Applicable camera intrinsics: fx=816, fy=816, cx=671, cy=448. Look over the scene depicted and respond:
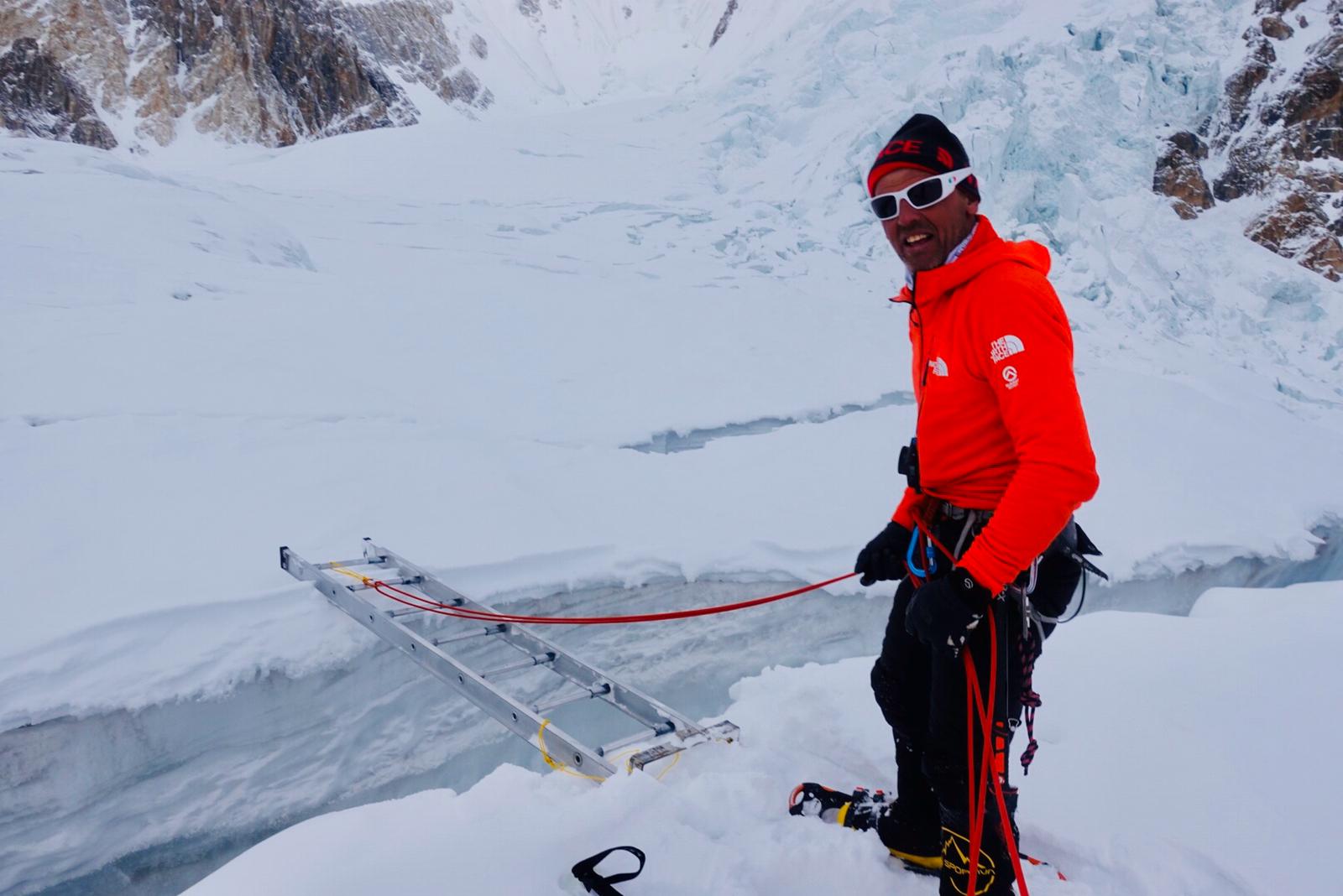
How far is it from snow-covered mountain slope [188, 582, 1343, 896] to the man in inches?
15.8

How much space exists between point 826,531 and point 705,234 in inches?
298

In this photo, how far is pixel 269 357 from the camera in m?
4.26

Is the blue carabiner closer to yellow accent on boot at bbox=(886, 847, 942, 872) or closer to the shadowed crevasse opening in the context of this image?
yellow accent on boot at bbox=(886, 847, 942, 872)

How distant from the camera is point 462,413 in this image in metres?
4.32

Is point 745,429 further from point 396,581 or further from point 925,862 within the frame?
point 925,862

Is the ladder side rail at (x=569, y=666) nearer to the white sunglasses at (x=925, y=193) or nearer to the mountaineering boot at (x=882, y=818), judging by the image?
the mountaineering boot at (x=882, y=818)

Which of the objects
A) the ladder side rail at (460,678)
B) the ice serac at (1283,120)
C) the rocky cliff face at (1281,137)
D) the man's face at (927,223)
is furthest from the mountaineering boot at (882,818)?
the ice serac at (1283,120)

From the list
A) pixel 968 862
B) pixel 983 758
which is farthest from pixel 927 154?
pixel 968 862

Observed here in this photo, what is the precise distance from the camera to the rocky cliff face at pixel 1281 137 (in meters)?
17.0

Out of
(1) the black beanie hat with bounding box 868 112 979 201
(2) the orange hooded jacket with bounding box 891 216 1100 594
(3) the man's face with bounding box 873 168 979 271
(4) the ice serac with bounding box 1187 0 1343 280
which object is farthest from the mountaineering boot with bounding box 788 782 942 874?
(4) the ice serac with bounding box 1187 0 1343 280

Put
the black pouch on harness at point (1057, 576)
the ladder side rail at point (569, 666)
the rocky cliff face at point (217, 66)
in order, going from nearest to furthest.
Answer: the black pouch on harness at point (1057, 576), the ladder side rail at point (569, 666), the rocky cliff face at point (217, 66)

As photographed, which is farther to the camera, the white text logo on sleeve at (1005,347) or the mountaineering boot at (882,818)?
the mountaineering boot at (882,818)

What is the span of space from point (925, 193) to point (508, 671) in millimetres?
1765

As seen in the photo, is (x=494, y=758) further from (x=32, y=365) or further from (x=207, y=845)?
(x=32, y=365)
